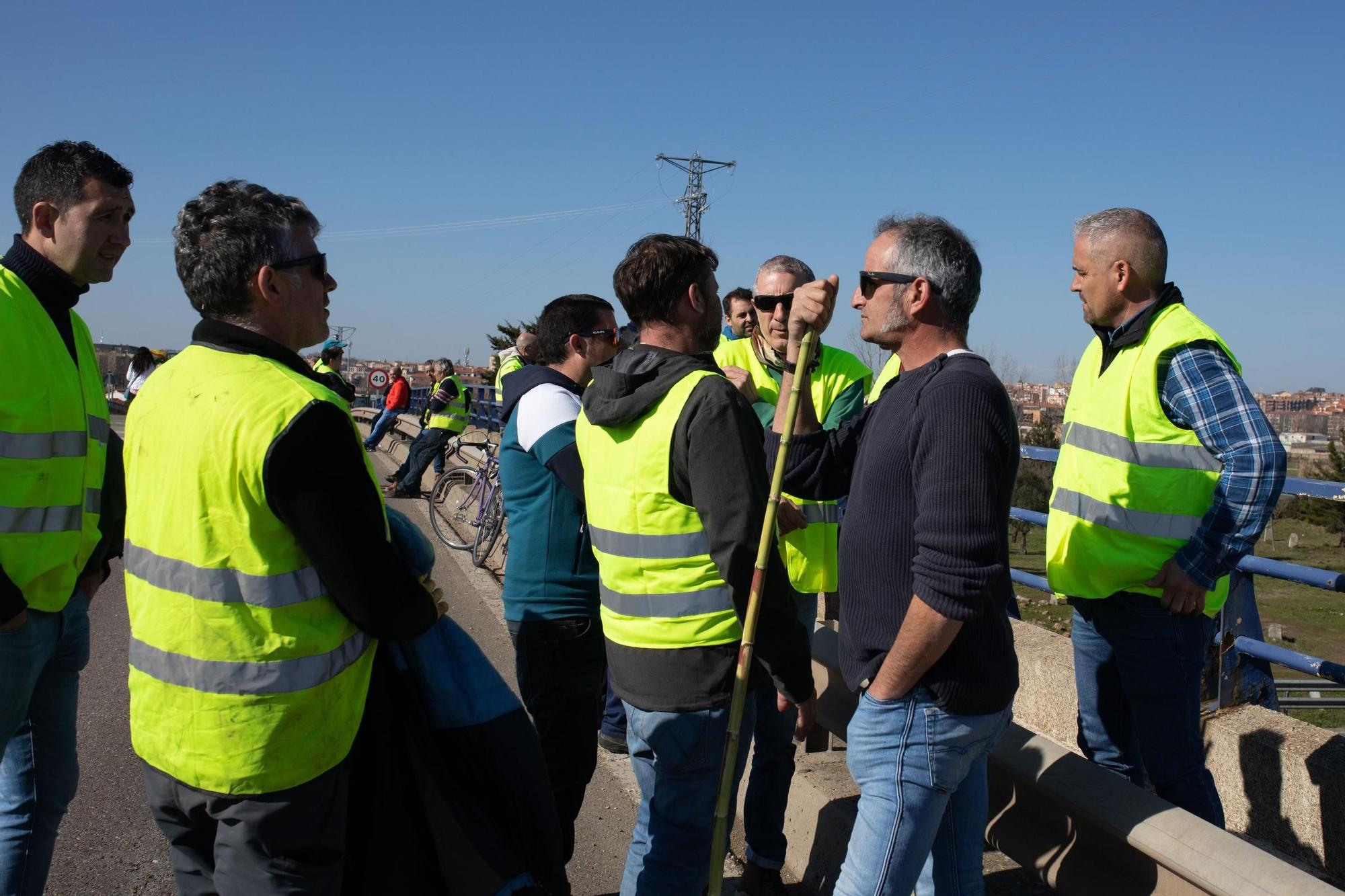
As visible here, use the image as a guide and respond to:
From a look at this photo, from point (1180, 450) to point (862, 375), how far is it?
4.66 feet

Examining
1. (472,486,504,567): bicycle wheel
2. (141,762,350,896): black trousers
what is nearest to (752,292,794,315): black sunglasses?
(141,762,350,896): black trousers

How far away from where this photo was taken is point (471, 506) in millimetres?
11578

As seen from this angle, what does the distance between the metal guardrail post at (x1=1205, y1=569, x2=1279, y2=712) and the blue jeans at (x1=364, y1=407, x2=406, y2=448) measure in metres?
16.8

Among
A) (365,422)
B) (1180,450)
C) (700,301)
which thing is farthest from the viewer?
(365,422)

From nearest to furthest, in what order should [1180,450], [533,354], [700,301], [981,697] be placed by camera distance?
1. [981,697]
2. [700,301]
3. [1180,450]
4. [533,354]

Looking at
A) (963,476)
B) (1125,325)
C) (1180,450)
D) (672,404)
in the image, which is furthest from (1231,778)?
(672,404)

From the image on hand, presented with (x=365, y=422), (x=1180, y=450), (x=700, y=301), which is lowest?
(x=365, y=422)

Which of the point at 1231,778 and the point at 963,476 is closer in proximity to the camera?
the point at 963,476

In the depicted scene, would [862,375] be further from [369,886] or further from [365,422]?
[365,422]

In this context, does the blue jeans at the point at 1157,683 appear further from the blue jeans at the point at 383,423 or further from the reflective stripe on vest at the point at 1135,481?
the blue jeans at the point at 383,423

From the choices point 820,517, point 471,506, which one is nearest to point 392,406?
point 471,506

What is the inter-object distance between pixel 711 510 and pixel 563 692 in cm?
128

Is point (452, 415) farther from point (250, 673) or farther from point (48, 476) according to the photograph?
point (250, 673)

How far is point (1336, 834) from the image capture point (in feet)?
10.6
